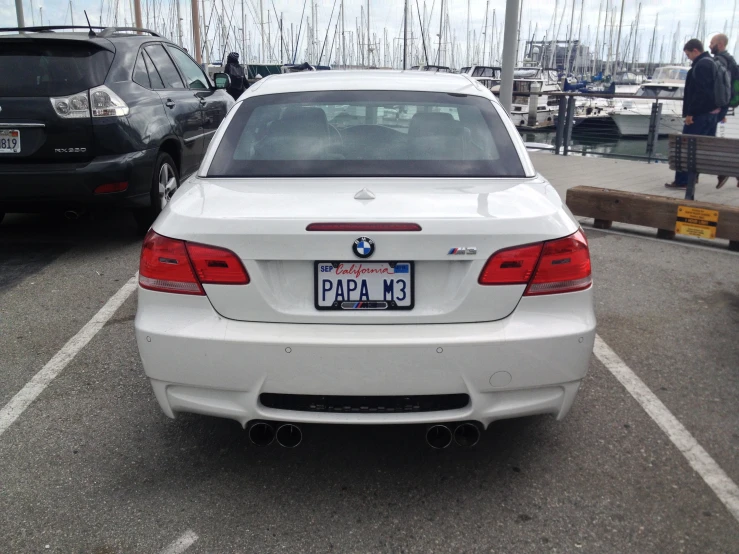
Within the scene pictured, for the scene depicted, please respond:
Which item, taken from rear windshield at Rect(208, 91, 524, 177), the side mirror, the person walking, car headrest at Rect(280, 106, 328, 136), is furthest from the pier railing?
car headrest at Rect(280, 106, 328, 136)

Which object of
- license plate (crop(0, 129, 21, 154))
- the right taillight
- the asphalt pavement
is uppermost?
the right taillight

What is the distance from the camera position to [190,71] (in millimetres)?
8602

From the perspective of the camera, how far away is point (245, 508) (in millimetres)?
2934

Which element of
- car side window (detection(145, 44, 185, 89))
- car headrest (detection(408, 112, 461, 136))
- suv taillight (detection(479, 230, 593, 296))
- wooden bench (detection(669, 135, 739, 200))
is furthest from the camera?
wooden bench (detection(669, 135, 739, 200))

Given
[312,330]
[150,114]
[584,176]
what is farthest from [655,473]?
[584,176]

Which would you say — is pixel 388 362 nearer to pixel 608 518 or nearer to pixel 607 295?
pixel 608 518

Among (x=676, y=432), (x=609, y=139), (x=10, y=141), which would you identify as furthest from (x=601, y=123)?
(x=676, y=432)

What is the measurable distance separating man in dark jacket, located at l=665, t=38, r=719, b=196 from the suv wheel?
6.41 metres

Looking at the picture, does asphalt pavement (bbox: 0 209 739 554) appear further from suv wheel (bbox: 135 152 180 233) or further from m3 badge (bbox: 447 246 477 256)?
suv wheel (bbox: 135 152 180 233)

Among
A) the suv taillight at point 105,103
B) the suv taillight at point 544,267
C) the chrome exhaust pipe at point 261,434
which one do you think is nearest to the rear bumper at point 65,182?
the suv taillight at point 105,103

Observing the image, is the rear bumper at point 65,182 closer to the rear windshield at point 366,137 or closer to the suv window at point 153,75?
the suv window at point 153,75

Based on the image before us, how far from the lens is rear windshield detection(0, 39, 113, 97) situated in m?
6.34

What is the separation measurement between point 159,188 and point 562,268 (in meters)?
5.03

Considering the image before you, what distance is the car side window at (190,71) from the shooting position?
8.31 meters
